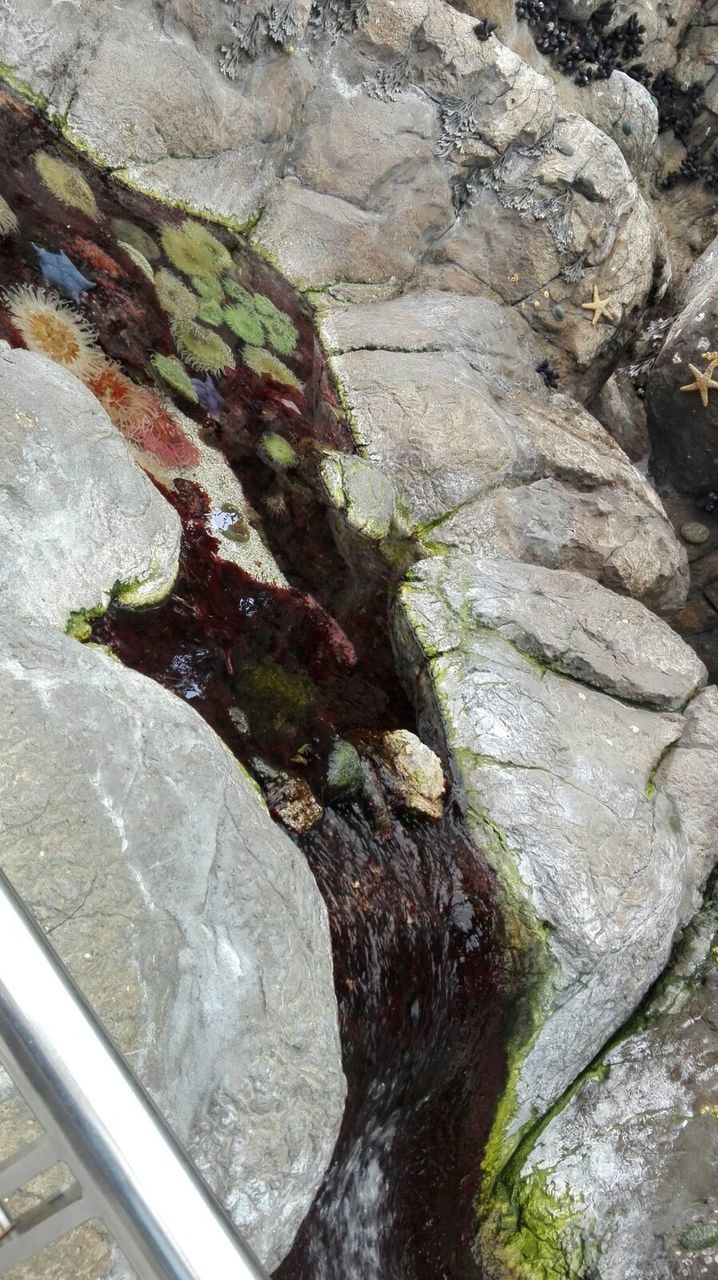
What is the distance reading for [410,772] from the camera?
443cm

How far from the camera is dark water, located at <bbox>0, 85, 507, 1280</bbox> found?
3.83 metres

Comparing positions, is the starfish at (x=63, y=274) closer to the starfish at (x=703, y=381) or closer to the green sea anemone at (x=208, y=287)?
the green sea anemone at (x=208, y=287)

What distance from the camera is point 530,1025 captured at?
439 cm

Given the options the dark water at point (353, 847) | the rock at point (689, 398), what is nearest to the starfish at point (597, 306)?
the rock at point (689, 398)

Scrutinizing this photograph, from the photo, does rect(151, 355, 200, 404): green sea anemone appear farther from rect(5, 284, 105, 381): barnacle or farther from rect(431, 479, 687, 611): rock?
rect(431, 479, 687, 611): rock

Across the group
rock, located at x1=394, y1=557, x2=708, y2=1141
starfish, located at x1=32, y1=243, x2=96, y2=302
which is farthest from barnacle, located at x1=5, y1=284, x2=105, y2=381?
rock, located at x1=394, y1=557, x2=708, y2=1141

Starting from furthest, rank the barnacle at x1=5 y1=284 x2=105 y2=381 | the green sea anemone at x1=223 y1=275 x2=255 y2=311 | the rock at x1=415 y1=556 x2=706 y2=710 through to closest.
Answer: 1. the green sea anemone at x1=223 y1=275 x2=255 y2=311
2. the rock at x1=415 y1=556 x2=706 y2=710
3. the barnacle at x1=5 y1=284 x2=105 y2=381

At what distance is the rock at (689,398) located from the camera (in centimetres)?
873

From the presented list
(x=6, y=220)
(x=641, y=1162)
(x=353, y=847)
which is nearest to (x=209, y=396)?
(x=6, y=220)

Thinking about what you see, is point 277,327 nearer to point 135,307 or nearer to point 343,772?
→ point 135,307

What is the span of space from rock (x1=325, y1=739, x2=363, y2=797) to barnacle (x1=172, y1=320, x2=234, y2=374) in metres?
3.24

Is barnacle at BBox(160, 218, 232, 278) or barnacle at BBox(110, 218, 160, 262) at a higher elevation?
barnacle at BBox(160, 218, 232, 278)

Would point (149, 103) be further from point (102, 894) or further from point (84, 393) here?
point (102, 894)

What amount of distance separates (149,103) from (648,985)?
313 inches
